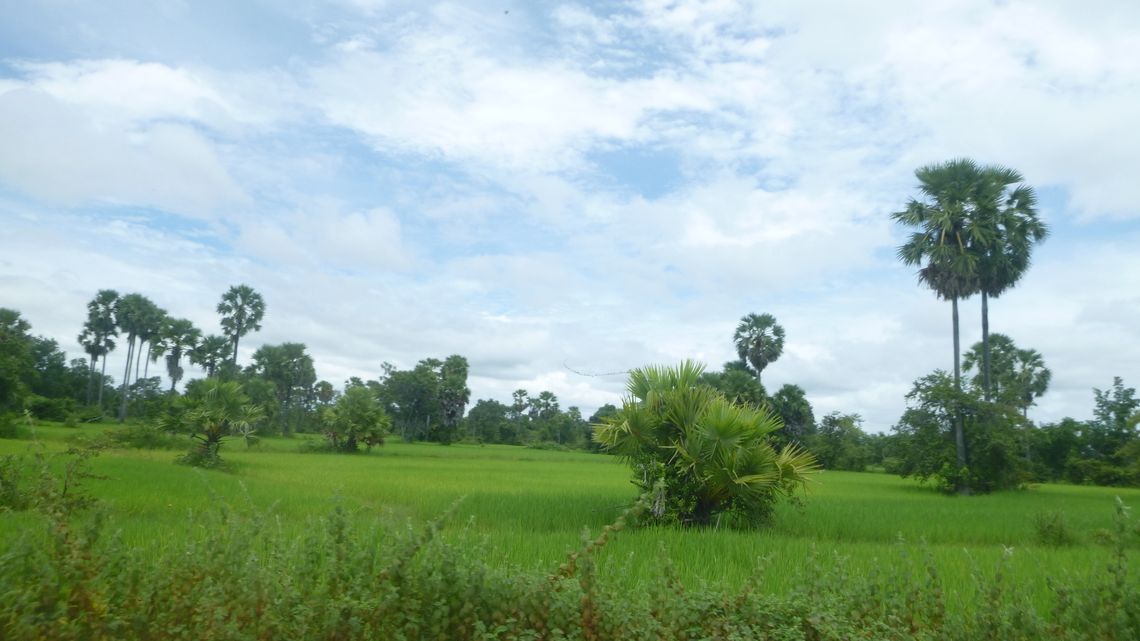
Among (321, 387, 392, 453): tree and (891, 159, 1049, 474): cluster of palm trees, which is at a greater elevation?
(891, 159, 1049, 474): cluster of palm trees

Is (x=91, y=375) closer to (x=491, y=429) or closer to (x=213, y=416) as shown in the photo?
(x=491, y=429)

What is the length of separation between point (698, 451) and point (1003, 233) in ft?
87.8

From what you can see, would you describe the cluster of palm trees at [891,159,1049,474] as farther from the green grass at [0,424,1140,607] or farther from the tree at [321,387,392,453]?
the tree at [321,387,392,453]

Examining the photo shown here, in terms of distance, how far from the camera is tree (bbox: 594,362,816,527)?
12.3 meters

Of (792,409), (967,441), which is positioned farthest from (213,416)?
(792,409)

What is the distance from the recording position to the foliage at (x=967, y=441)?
27703mm

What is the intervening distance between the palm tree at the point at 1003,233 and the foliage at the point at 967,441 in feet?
11.7

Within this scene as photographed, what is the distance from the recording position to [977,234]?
31062mm

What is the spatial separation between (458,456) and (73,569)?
43130 millimetres

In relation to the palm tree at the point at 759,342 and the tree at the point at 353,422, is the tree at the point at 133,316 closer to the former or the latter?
the tree at the point at 353,422

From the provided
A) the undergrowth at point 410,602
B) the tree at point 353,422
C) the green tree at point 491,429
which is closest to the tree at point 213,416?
Answer: the tree at point 353,422

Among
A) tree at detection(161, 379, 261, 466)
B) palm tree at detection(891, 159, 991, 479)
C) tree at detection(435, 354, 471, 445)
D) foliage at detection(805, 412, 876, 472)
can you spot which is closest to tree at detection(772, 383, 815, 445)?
foliage at detection(805, 412, 876, 472)

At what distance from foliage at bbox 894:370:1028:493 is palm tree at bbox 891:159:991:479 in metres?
2.57

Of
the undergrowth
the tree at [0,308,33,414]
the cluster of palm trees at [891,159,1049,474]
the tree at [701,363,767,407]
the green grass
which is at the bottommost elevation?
the green grass
